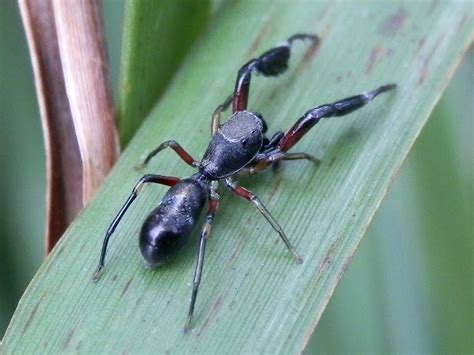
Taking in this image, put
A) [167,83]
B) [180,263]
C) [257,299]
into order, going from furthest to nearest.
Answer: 1. [167,83]
2. [180,263]
3. [257,299]

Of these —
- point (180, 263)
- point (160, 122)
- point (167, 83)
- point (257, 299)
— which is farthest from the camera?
point (167, 83)

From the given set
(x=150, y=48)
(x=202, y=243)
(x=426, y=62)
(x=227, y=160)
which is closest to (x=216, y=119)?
(x=227, y=160)

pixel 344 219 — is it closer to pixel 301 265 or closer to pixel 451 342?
pixel 301 265

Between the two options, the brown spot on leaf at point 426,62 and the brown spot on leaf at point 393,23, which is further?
the brown spot on leaf at point 393,23

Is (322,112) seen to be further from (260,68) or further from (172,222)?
(172,222)

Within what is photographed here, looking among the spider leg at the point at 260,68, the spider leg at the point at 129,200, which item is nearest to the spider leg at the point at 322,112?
the spider leg at the point at 260,68

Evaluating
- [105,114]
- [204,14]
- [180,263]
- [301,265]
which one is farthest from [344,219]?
[204,14]

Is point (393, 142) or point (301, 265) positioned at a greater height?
point (393, 142)

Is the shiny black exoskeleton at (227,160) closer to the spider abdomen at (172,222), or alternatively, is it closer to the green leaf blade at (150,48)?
the spider abdomen at (172,222)
